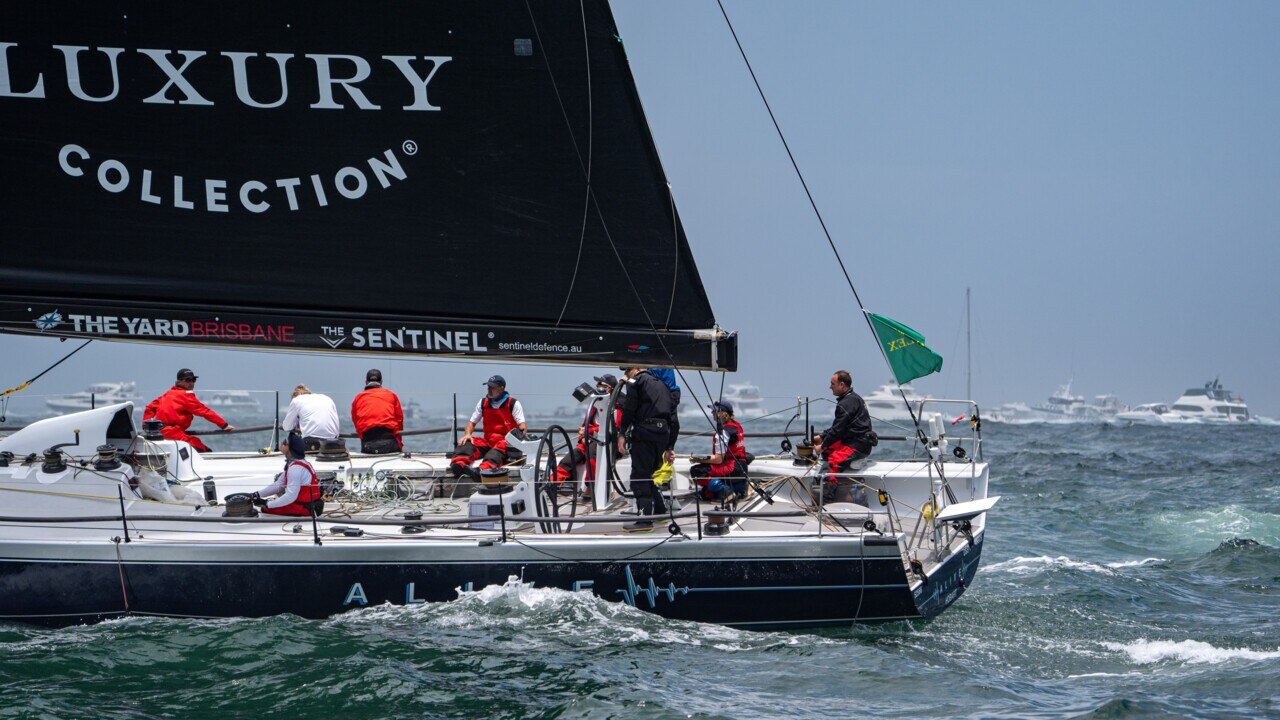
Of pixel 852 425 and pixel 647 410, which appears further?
pixel 852 425

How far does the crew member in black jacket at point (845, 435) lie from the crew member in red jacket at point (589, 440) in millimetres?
1970

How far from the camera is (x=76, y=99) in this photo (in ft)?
28.6

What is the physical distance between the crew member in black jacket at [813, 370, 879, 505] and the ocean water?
1559 mm

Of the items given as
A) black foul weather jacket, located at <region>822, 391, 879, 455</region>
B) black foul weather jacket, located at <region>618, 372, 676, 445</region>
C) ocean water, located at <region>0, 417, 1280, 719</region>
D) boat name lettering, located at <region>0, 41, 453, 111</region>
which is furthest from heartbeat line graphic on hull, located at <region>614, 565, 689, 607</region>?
boat name lettering, located at <region>0, 41, 453, 111</region>

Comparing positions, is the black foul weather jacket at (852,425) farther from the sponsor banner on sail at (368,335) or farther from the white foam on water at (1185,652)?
the white foam on water at (1185,652)

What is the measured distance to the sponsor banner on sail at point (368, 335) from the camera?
28.3 ft

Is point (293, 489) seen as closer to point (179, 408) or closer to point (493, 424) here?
point (493, 424)

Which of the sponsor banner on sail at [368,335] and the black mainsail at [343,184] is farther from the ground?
the black mainsail at [343,184]

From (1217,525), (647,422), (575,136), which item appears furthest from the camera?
(1217,525)

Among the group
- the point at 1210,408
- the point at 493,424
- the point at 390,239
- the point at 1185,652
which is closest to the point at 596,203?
the point at 390,239

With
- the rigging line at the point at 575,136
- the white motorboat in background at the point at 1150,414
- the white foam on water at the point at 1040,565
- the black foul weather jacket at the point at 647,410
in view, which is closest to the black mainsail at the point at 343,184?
the rigging line at the point at 575,136

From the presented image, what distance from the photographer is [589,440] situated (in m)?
9.52

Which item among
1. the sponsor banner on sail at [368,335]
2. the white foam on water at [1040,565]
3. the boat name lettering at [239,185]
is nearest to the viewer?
the sponsor banner on sail at [368,335]

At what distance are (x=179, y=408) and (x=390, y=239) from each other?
3804 mm
